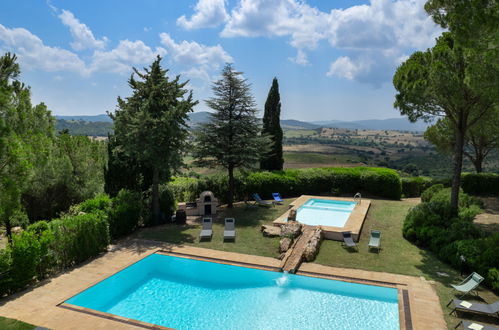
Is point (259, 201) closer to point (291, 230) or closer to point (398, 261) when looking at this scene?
point (291, 230)

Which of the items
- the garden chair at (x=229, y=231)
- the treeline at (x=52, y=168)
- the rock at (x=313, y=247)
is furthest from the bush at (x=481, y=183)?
the treeline at (x=52, y=168)

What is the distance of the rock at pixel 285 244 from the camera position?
14133 millimetres

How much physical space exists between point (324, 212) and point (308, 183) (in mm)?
5668

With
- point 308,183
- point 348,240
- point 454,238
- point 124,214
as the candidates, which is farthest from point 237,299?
point 308,183

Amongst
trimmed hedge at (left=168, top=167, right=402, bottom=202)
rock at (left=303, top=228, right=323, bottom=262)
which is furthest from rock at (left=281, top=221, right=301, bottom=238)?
trimmed hedge at (left=168, top=167, right=402, bottom=202)

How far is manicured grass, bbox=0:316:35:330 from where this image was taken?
820 cm

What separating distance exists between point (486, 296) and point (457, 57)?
1052cm

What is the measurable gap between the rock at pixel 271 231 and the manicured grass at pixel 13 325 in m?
10.5

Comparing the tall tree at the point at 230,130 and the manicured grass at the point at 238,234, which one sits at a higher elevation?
the tall tree at the point at 230,130

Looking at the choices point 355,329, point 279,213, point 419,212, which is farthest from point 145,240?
point 419,212

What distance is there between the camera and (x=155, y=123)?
56.2 ft

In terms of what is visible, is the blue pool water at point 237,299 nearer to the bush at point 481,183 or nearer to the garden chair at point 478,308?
the garden chair at point 478,308

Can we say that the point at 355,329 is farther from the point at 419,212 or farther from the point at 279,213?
the point at 279,213

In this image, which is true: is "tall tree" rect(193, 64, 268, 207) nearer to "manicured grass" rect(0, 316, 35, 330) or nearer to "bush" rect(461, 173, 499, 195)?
"manicured grass" rect(0, 316, 35, 330)
